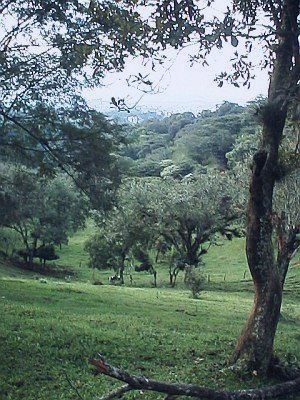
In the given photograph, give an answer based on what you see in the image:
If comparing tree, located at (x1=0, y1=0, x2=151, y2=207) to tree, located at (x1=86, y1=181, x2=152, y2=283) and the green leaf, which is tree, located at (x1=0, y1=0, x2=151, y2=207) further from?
tree, located at (x1=86, y1=181, x2=152, y2=283)

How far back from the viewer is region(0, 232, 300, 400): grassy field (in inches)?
298

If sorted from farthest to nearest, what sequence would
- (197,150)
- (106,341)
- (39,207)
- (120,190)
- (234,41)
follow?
(197,150), (39,207), (120,190), (106,341), (234,41)

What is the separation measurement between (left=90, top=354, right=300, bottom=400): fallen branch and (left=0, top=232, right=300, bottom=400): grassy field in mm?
1189

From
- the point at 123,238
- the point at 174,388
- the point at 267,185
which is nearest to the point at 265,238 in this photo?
the point at 267,185

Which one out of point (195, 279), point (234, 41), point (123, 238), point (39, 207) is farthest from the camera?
point (123, 238)

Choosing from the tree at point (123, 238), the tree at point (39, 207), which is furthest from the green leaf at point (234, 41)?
the tree at point (123, 238)

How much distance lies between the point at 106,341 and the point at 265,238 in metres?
3.90

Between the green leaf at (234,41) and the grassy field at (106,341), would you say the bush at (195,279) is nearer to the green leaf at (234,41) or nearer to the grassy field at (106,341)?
the grassy field at (106,341)

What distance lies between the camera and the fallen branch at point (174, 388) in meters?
4.23

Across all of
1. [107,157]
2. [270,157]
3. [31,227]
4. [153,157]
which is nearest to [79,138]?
[107,157]

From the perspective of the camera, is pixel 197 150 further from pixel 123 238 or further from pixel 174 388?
pixel 174 388

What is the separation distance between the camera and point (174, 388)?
4.87 metres

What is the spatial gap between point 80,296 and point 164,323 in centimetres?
524

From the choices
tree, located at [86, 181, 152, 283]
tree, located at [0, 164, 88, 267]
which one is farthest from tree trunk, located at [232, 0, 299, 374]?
tree, located at [86, 181, 152, 283]
